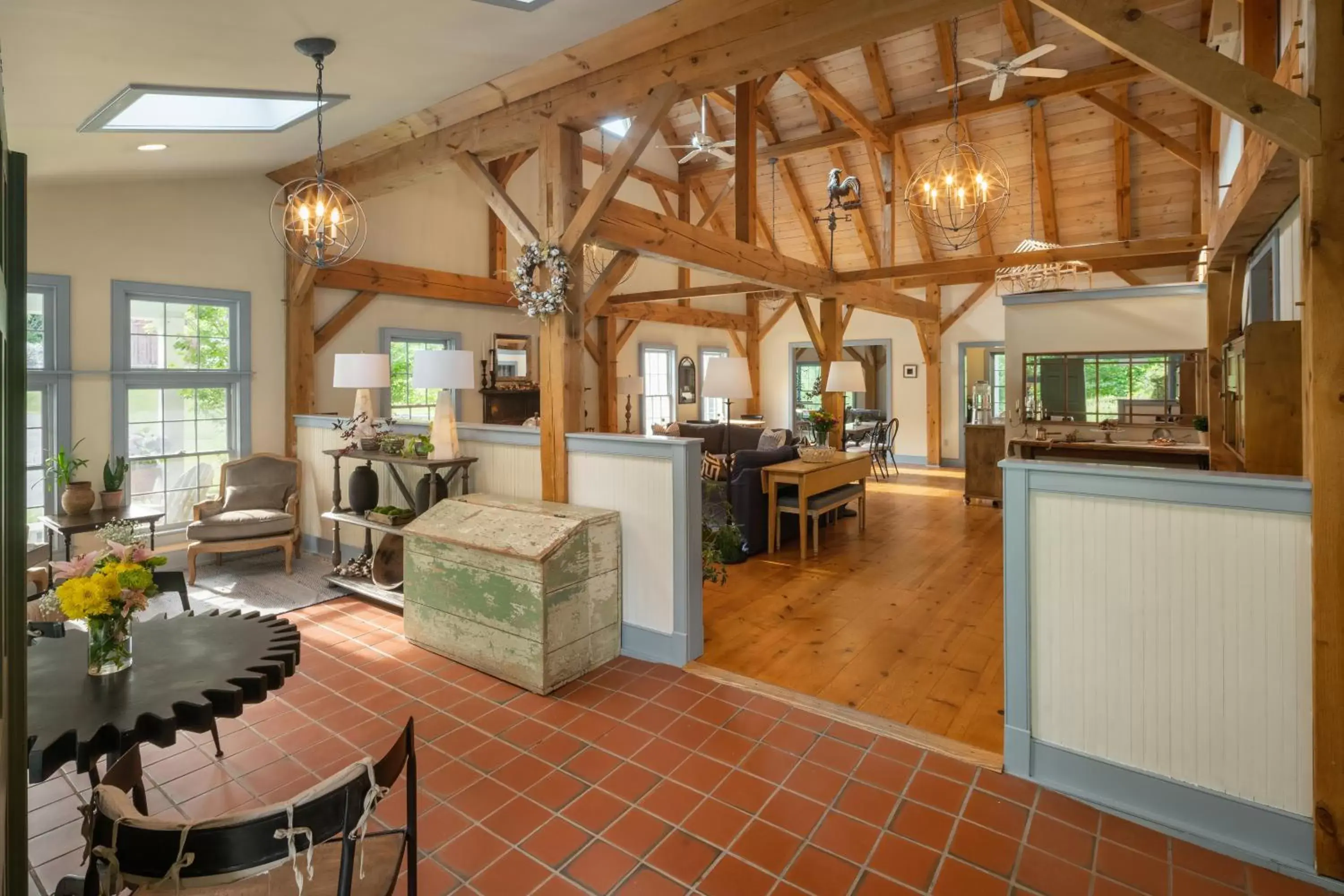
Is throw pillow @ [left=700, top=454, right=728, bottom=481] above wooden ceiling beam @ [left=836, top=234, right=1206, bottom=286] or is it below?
below

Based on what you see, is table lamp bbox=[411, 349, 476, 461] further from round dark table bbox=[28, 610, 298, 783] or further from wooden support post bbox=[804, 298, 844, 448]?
wooden support post bbox=[804, 298, 844, 448]

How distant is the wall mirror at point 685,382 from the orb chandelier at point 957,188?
4.42 m

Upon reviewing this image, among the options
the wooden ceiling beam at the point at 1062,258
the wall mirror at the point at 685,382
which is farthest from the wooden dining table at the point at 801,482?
the wall mirror at the point at 685,382

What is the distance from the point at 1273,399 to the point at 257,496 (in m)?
6.41

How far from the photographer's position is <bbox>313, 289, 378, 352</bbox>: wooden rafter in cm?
659

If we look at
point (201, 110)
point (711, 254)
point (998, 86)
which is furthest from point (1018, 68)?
point (201, 110)

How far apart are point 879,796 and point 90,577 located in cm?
255

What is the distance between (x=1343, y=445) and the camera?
6.49ft

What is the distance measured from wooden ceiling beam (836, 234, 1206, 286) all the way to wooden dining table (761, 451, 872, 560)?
293cm

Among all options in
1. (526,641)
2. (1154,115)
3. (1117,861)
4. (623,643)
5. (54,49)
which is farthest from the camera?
(1154,115)

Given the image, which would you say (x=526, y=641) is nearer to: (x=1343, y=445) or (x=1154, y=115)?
(x=1343, y=445)

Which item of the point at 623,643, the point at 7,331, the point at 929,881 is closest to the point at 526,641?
the point at 623,643

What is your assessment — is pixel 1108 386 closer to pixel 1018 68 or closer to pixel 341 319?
pixel 1018 68

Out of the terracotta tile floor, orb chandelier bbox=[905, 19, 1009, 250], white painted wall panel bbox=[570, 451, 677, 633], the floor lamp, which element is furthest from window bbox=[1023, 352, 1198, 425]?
the terracotta tile floor
